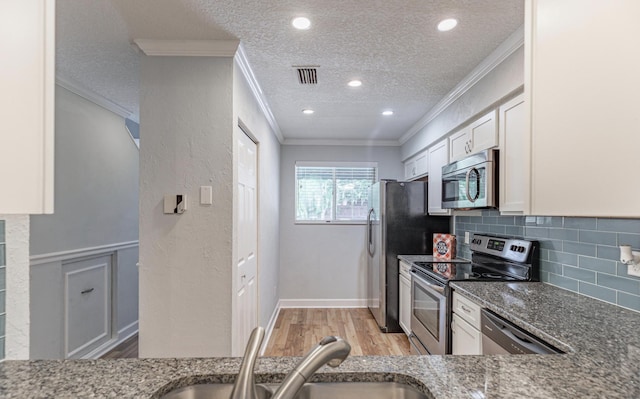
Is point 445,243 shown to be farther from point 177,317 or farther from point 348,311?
point 177,317

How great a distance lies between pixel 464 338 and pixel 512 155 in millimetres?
1195

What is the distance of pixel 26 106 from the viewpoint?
2.07 feet

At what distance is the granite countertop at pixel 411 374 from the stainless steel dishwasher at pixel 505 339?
17cm

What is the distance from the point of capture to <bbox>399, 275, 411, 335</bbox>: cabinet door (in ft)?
10.6

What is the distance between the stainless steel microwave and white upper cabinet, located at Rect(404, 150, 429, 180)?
2.83ft

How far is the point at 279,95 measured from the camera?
9.48 feet

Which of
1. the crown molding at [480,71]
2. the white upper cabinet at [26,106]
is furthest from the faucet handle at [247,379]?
the crown molding at [480,71]

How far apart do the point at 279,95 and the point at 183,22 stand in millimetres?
1202

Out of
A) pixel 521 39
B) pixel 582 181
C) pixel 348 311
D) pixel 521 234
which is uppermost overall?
pixel 521 39

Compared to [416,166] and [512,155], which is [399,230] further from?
[512,155]

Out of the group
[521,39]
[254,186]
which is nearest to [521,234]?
[521,39]

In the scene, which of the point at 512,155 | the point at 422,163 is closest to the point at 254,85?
the point at 512,155

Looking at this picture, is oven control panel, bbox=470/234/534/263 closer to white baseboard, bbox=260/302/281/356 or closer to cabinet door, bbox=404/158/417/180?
cabinet door, bbox=404/158/417/180

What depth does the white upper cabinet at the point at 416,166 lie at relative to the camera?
3.66 m
